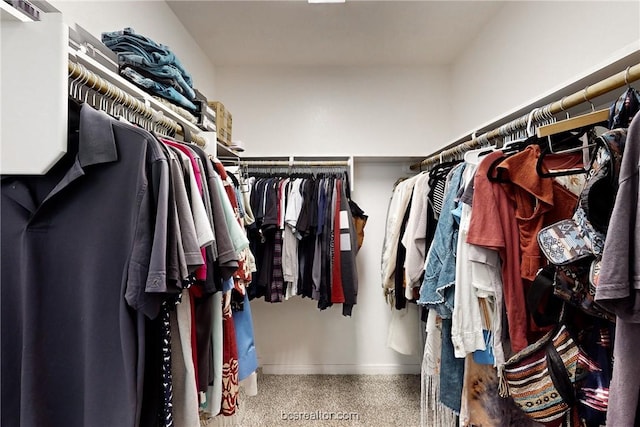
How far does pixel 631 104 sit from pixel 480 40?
170cm

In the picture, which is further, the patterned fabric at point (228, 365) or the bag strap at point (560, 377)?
the patterned fabric at point (228, 365)

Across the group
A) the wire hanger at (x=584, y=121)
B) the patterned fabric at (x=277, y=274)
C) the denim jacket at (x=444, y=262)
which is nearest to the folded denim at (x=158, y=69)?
the patterned fabric at (x=277, y=274)

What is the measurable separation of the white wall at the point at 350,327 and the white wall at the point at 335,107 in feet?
0.92

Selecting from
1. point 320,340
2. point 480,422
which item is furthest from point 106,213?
point 320,340

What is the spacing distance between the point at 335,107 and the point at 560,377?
2.20m

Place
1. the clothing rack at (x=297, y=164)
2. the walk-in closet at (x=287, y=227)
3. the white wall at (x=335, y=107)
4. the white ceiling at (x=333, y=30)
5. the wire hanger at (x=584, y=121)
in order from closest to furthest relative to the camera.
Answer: the walk-in closet at (x=287, y=227) → the wire hanger at (x=584, y=121) → the white ceiling at (x=333, y=30) → the clothing rack at (x=297, y=164) → the white wall at (x=335, y=107)

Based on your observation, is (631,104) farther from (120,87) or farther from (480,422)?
(120,87)

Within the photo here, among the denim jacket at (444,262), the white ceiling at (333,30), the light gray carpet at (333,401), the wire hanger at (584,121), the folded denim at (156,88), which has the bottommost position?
the light gray carpet at (333,401)

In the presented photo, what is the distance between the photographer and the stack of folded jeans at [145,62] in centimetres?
102

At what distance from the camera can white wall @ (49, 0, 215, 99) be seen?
119cm

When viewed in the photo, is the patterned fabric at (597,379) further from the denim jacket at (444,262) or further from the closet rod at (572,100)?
the closet rod at (572,100)

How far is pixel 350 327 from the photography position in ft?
8.23

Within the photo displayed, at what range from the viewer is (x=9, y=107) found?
24.1 inches

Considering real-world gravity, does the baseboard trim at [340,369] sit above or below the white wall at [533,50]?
below
